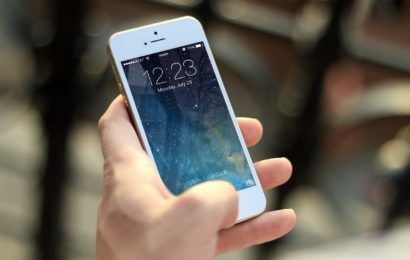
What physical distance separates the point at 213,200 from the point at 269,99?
3.09 feet

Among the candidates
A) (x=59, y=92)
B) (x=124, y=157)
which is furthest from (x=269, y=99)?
(x=124, y=157)

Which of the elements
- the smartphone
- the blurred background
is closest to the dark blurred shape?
the blurred background

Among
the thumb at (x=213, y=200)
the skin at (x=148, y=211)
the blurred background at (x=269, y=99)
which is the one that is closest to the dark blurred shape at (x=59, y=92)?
the blurred background at (x=269, y=99)

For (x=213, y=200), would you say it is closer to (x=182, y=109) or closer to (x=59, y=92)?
(x=182, y=109)

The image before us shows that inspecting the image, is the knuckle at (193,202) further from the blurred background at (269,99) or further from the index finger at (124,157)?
the blurred background at (269,99)

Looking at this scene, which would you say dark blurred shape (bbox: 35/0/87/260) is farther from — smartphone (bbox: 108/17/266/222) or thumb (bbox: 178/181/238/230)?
thumb (bbox: 178/181/238/230)

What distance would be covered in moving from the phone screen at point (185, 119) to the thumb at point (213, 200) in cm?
15

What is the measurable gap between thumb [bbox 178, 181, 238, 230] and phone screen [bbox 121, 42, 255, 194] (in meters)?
0.15

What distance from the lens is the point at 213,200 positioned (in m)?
0.53

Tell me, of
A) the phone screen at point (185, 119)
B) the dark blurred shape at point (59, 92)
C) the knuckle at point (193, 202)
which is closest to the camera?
the knuckle at point (193, 202)

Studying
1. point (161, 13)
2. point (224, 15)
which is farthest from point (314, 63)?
point (161, 13)

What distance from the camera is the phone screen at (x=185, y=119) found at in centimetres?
72

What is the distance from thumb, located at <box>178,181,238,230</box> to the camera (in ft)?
1.72

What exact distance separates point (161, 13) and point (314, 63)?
319mm
